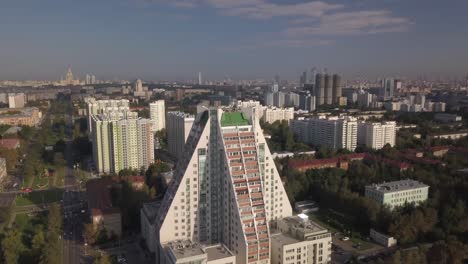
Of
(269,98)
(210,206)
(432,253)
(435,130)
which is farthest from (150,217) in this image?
A: (269,98)

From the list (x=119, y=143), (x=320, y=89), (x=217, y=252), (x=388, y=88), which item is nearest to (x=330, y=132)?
(x=119, y=143)

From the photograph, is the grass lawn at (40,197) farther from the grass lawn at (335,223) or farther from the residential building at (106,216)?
the grass lawn at (335,223)

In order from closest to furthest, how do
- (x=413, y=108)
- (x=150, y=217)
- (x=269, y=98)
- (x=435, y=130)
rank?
(x=150, y=217) → (x=435, y=130) → (x=413, y=108) → (x=269, y=98)

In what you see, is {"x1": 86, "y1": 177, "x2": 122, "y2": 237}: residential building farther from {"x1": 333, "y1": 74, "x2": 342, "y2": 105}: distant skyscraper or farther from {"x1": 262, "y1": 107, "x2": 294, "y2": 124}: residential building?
{"x1": 333, "y1": 74, "x2": 342, "y2": 105}: distant skyscraper

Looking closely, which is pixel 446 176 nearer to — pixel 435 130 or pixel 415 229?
pixel 415 229

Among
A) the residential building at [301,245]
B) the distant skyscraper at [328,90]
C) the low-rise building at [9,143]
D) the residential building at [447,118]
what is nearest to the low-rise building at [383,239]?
the residential building at [301,245]

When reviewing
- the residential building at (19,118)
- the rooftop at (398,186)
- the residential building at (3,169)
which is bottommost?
the residential building at (3,169)

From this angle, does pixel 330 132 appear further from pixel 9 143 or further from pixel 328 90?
pixel 328 90
